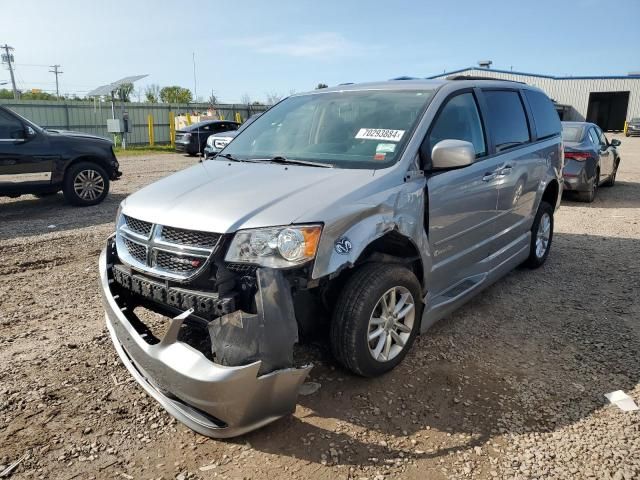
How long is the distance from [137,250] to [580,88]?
48458 millimetres

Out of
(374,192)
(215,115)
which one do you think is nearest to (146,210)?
(374,192)

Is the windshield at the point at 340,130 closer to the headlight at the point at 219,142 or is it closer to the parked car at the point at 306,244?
the parked car at the point at 306,244

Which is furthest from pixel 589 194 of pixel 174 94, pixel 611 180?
pixel 174 94

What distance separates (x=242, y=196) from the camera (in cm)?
286

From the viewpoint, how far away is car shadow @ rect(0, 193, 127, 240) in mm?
7339

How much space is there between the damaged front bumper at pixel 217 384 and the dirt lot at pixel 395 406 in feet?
0.76

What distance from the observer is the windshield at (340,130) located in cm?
339

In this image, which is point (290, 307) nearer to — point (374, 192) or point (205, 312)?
point (205, 312)

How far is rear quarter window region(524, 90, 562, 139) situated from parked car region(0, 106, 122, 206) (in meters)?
7.25

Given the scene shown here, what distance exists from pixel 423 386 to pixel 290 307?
49.1 inches

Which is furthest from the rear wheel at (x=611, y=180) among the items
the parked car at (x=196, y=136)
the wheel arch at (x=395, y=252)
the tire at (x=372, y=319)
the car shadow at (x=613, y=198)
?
the parked car at (x=196, y=136)

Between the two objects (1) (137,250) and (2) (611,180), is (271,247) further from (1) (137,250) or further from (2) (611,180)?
(2) (611,180)

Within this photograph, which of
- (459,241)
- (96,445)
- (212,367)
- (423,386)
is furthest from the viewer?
(459,241)

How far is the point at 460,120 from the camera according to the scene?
3875mm
